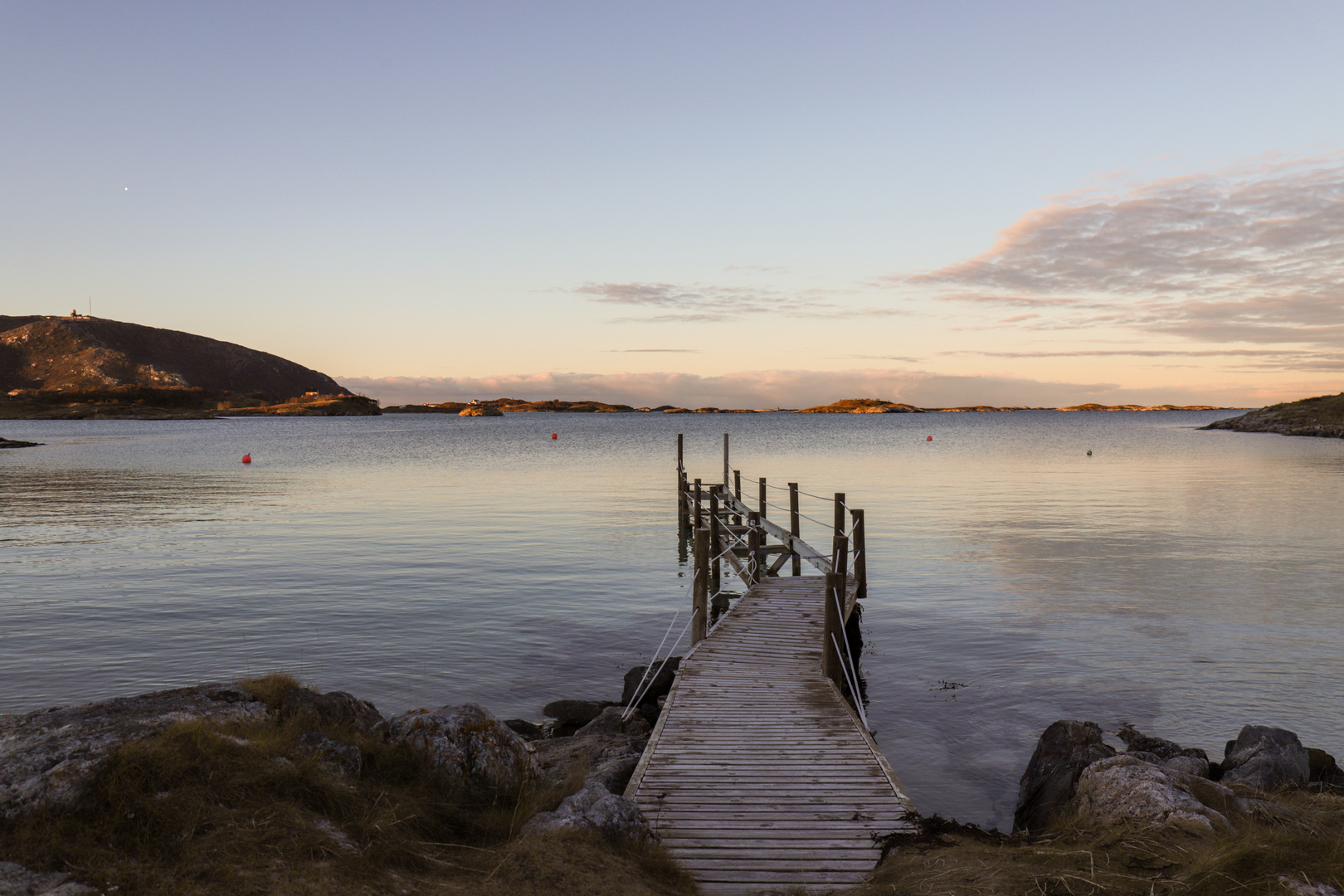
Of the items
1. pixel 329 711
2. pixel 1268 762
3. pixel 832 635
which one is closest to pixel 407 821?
pixel 329 711

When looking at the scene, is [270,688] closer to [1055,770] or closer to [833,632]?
[833,632]

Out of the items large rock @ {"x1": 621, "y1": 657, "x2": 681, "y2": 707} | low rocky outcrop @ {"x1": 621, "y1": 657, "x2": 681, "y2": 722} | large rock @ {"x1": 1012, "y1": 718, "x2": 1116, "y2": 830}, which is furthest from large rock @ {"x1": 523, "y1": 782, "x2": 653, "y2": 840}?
large rock @ {"x1": 621, "y1": 657, "x2": 681, "y2": 707}

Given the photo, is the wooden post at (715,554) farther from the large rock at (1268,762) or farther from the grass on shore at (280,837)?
the grass on shore at (280,837)

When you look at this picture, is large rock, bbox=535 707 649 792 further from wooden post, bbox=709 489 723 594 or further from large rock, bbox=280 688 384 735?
wooden post, bbox=709 489 723 594

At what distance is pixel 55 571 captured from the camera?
23.1m

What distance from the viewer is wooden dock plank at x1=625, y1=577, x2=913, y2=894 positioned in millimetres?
6914

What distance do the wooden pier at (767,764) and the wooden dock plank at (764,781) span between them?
15 millimetres

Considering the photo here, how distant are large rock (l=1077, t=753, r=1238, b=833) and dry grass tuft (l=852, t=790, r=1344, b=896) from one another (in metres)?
0.20

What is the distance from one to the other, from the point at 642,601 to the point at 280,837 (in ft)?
52.6

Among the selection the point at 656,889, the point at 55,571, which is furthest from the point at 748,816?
the point at 55,571

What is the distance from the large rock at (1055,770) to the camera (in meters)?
8.71

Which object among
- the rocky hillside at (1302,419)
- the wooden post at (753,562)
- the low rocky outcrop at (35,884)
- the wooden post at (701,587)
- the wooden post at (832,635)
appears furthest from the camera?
the rocky hillside at (1302,419)

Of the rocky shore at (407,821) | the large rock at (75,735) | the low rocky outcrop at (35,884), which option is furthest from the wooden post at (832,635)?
the low rocky outcrop at (35,884)

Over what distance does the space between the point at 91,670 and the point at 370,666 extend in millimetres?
4909
